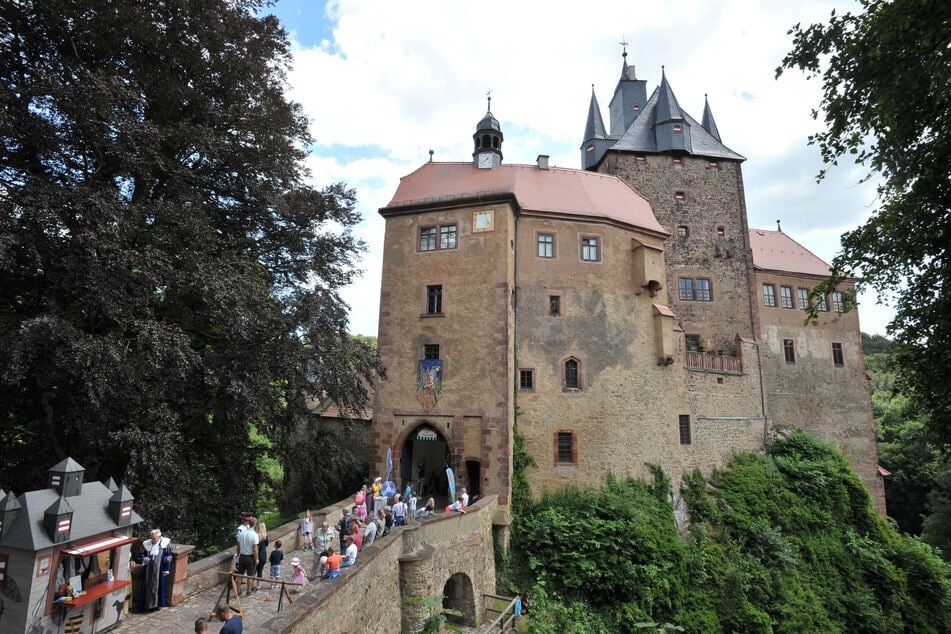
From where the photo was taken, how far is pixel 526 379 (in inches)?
733

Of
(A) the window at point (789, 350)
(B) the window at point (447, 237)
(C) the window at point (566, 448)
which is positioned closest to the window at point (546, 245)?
(B) the window at point (447, 237)

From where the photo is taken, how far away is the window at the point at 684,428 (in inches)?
859

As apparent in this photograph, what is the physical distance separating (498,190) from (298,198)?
706 cm

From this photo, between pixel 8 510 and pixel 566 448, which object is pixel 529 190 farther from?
pixel 8 510

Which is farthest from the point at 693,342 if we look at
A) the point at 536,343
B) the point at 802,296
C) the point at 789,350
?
the point at 536,343

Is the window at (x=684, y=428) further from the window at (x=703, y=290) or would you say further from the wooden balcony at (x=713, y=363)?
the window at (x=703, y=290)

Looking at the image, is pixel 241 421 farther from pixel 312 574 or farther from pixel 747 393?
pixel 747 393

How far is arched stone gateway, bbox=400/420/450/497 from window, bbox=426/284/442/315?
399cm

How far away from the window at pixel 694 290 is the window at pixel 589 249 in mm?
9696

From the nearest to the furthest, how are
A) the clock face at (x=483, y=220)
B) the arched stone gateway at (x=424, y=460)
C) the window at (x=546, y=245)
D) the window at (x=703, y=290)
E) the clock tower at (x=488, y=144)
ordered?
the arched stone gateway at (x=424, y=460), the clock face at (x=483, y=220), the window at (x=546, y=245), the clock tower at (x=488, y=144), the window at (x=703, y=290)

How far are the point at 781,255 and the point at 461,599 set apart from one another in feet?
88.8

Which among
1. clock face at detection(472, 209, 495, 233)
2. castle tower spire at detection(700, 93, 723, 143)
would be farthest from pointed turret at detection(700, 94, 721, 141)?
clock face at detection(472, 209, 495, 233)

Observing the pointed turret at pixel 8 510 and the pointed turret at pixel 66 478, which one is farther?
the pointed turret at pixel 66 478

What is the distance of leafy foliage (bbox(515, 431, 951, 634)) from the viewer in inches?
616
